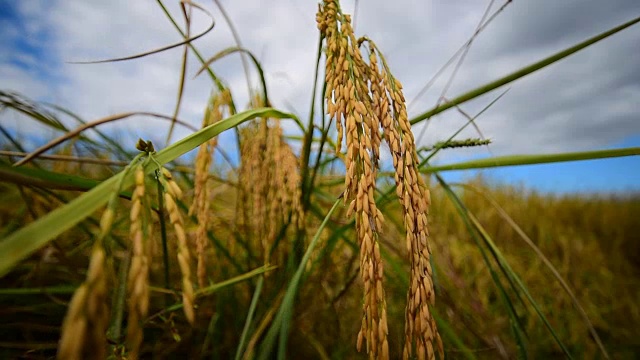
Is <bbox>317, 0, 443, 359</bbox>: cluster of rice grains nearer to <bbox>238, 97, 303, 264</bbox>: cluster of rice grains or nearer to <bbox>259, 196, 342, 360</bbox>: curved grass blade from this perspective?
<bbox>259, 196, 342, 360</bbox>: curved grass blade

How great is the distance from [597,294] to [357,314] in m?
2.31

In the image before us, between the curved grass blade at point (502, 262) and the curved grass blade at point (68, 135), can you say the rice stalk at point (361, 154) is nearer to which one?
the curved grass blade at point (68, 135)

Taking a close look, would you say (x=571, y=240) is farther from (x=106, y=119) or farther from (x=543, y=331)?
(x=106, y=119)

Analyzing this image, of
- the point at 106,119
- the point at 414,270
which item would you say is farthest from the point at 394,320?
the point at 106,119

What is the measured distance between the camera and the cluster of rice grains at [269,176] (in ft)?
3.32

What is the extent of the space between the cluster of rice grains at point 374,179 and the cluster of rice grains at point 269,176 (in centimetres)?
40

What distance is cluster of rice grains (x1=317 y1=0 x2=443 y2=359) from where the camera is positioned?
1.75 ft

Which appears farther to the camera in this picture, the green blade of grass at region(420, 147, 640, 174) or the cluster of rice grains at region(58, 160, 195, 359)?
the green blade of grass at region(420, 147, 640, 174)

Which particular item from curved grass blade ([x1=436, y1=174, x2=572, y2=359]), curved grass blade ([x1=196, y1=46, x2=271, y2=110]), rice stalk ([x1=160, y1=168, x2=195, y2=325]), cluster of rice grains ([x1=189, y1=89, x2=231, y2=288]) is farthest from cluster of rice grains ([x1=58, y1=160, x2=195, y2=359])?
curved grass blade ([x1=436, y1=174, x2=572, y2=359])

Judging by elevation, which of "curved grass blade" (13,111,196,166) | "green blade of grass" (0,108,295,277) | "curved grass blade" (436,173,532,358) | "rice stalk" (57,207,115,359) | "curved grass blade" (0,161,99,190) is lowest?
"curved grass blade" (436,173,532,358)

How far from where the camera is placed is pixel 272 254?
122cm

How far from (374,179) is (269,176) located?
595mm

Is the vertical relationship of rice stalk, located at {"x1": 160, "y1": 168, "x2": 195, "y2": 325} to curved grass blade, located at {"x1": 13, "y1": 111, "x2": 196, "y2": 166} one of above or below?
below

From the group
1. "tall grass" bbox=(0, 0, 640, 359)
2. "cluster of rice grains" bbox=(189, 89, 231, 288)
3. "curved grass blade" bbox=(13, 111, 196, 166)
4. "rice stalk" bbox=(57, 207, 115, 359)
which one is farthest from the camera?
"cluster of rice grains" bbox=(189, 89, 231, 288)
